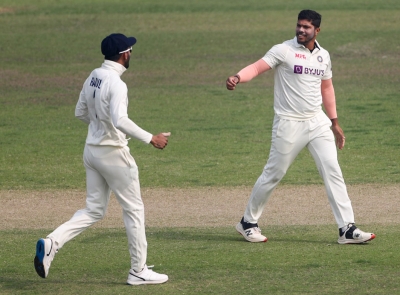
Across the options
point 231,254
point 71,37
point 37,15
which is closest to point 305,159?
point 231,254

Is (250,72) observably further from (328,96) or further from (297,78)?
(328,96)

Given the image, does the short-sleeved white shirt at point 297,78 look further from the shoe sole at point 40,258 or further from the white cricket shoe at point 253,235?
the shoe sole at point 40,258

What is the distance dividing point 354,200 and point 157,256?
3.69 m

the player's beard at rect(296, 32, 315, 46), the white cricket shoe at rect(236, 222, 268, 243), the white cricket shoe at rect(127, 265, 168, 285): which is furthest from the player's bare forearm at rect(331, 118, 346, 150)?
the white cricket shoe at rect(127, 265, 168, 285)

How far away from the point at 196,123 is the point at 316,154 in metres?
8.26

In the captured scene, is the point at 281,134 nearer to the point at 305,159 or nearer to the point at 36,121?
the point at 305,159

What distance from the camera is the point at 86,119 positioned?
7891 millimetres

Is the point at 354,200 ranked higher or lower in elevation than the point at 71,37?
lower

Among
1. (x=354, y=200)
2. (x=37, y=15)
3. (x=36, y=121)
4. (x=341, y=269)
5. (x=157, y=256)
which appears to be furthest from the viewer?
(x=37, y=15)

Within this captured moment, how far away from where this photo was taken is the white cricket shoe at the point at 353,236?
8734mm

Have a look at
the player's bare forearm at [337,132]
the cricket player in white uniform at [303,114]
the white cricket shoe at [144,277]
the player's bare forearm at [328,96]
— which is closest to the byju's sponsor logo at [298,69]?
the cricket player in white uniform at [303,114]

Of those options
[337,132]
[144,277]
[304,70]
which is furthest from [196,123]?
[144,277]

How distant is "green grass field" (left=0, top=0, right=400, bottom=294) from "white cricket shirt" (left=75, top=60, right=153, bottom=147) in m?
1.25

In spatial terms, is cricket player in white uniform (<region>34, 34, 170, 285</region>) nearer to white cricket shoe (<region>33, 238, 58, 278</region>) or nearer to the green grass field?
white cricket shoe (<region>33, 238, 58, 278</region>)
